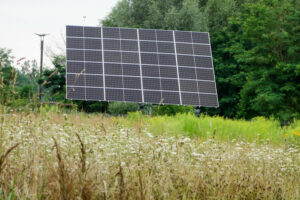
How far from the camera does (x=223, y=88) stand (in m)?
29.4

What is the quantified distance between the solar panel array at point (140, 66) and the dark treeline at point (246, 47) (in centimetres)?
160

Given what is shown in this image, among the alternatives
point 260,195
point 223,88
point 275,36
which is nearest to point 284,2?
point 275,36

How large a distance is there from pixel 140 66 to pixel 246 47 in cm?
1490

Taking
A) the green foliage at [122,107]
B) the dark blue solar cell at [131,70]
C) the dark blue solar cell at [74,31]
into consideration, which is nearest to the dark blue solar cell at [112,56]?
the dark blue solar cell at [131,70]

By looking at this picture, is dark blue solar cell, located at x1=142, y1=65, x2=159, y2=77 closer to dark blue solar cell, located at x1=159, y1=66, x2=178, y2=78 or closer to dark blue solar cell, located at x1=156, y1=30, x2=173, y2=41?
dark blue solar cell, located at x1=159, y1=66, x2=178, y2=78

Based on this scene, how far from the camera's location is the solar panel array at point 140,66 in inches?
632

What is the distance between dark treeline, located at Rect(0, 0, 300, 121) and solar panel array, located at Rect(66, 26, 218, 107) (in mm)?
1605

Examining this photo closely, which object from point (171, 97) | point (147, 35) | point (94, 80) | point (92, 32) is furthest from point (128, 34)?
point (171, 97)

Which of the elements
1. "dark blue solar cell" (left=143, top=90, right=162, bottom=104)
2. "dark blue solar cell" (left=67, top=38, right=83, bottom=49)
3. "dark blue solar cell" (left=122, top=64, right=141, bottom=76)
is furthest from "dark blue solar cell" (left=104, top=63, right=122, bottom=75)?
"dark blue solar cell" (left=143, top=90, right=162, bottom=104)

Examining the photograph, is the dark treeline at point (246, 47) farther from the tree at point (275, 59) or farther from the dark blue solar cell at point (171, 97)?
the dark blue solar cell at point (171, 97)

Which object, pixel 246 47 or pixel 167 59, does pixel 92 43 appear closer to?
pixel 167 59

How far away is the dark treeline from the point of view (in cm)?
1920

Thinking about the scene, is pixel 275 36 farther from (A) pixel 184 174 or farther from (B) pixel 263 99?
(A) pixel 184 174

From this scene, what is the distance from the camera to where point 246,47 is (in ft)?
97.6
